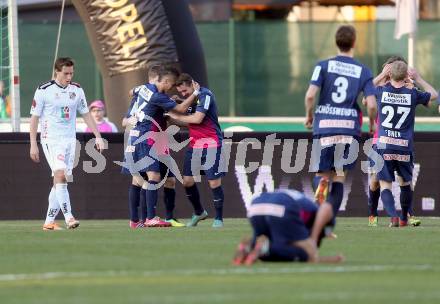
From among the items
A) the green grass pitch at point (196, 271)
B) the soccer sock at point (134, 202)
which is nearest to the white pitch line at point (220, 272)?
the green grass pitch at point (196, 271)

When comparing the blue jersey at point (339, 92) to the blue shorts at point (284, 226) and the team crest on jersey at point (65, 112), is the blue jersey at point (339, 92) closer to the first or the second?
the team crest on jersey at point (65, 112)

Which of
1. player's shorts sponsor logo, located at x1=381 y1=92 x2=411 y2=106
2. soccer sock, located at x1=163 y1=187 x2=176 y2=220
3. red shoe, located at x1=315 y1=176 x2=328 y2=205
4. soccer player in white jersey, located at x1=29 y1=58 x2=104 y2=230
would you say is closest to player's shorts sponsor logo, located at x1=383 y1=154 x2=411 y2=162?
player's shorts sponsor logo, located at x1=381 y1=92 x2=411 y2=106

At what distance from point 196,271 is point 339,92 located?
14.6 feet

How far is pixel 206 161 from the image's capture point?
18.6 meters

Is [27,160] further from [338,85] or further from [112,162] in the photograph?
[338,85]

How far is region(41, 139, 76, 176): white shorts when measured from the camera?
17.5 meters

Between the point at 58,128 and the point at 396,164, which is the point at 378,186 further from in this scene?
the point at 58,128

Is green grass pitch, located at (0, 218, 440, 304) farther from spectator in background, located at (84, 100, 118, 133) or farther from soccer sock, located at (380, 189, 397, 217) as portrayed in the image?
spectator in background, located at (84, 100, 118, 133)

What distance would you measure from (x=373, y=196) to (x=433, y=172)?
2.89 m

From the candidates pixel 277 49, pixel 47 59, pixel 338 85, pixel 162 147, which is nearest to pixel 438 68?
pixel 277 49

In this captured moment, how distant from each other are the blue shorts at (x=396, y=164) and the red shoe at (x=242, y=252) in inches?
248

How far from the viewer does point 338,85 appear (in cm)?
1551

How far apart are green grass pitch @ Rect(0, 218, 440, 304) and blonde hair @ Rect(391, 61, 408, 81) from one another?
88.2 inches

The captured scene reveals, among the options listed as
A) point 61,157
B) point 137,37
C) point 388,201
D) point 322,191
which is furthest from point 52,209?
point 137,37
